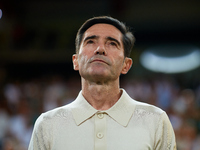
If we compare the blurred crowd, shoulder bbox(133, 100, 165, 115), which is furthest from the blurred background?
shoulder bbox(133, 100, 165, 115)

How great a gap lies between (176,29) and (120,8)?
1.27 meters

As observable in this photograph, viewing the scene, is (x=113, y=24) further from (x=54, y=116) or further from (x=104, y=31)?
(x=54, y=116)

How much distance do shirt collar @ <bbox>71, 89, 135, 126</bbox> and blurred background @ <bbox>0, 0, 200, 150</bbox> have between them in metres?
4.20

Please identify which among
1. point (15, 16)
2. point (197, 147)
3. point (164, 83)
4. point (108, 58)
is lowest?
point (197, 147)

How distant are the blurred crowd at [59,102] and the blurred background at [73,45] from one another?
1.0 inches

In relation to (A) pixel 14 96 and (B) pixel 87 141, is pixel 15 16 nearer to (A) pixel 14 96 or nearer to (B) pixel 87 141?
(A) pixel 14 96

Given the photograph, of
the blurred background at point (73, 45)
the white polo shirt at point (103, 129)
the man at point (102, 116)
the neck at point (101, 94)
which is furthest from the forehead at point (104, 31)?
the blurred background at point (73, 45)

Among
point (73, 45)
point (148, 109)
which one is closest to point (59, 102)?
point (73, 45)

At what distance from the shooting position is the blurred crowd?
15.1ft

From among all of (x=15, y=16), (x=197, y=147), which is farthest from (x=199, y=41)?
(x=197, y=147)

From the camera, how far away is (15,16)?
8.26 meters

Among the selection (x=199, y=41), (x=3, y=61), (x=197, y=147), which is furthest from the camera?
(x=199, y=41)

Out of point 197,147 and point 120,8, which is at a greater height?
point 120,8

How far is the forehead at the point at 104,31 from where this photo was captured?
2184mm
